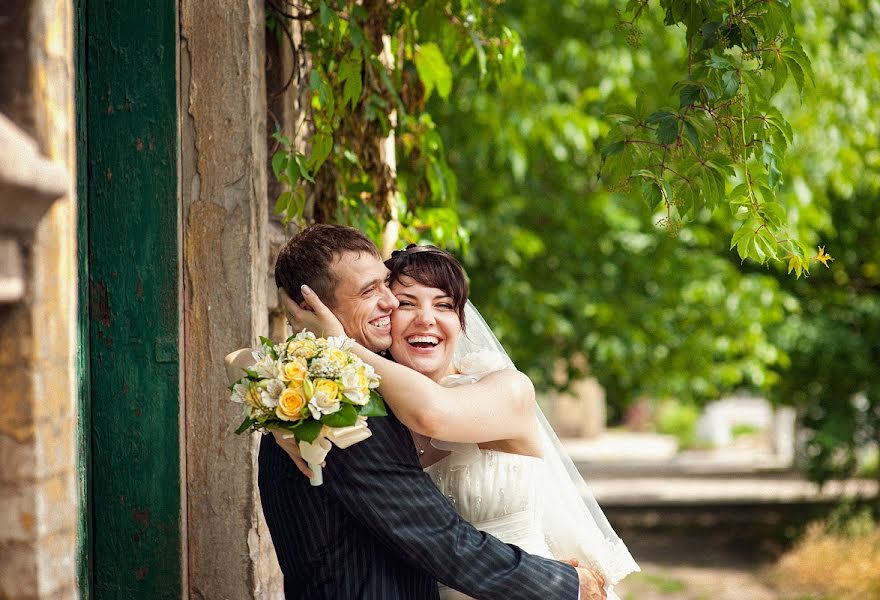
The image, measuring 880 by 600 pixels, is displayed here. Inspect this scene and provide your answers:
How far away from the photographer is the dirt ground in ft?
32.9

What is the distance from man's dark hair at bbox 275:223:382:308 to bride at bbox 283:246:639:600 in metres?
0.06

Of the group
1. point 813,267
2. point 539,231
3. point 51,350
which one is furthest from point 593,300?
point 51,350

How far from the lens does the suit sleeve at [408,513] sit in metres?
2.23

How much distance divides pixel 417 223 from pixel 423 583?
232 cm

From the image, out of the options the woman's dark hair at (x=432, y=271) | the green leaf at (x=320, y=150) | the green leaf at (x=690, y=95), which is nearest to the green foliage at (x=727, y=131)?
the green leaf at (x=690, y=95)

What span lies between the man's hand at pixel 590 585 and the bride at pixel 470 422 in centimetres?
15

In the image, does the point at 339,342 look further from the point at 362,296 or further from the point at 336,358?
the point at 362,296

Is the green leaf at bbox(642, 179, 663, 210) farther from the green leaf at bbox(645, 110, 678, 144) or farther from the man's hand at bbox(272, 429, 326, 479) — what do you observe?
the man's hand at bbox(272, 429, 326, 479)

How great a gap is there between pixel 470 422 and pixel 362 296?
A: 39cm

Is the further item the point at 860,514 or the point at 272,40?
the point at 860,514

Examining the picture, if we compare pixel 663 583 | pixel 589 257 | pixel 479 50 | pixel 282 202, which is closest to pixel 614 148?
pixel 282 202

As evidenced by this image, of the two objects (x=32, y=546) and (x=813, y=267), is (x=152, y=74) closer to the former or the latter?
(x=32, y=546)

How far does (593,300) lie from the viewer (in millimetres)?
8875

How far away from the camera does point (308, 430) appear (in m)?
2.05
